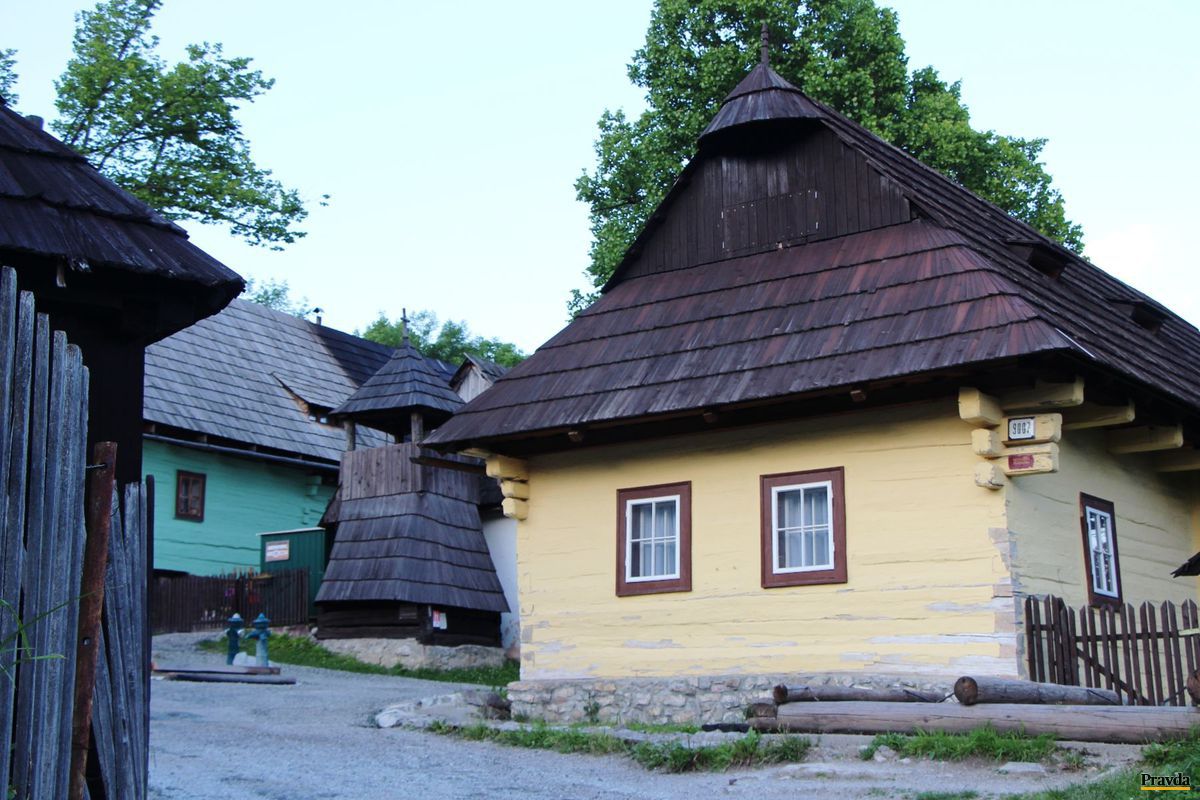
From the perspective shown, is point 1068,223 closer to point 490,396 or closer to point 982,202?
point 982,202

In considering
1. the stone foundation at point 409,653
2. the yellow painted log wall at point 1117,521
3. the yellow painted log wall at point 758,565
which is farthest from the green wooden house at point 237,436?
the yellow painted log wall at point 1117,521

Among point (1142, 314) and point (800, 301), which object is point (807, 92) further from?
point (800, 301)

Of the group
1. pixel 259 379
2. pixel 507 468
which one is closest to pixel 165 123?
pixel 259 379

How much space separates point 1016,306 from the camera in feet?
40.8

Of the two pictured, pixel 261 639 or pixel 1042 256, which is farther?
pixel 261 639

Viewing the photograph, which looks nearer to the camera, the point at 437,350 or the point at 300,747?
the point at 300,747

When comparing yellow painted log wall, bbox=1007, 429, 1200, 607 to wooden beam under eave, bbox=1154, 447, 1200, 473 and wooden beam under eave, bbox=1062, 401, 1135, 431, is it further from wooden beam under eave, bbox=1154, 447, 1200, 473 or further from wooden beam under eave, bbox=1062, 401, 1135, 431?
wooden beam under eave, bbox=1062, 401, 1135, 431

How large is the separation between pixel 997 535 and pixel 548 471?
4990mm

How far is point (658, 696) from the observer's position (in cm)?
1423

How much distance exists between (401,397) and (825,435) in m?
11.5

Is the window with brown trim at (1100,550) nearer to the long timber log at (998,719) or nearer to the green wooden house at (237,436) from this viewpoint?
the long timber log at (998,719)

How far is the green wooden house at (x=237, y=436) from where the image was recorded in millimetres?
28391

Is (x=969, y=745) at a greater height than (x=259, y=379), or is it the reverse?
(x=259, y=379)

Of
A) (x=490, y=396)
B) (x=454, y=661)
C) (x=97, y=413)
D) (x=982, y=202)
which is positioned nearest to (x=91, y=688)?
(x=97, y=413)
